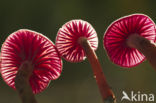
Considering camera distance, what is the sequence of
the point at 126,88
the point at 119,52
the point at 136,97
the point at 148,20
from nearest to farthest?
1. the point at 148,20
2. the point at 119,52
3. the point at 136,97
4. the point at 126,88

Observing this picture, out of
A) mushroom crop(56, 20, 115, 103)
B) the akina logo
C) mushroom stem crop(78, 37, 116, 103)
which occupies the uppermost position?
mushroom crop(56, 20, 115, 103)

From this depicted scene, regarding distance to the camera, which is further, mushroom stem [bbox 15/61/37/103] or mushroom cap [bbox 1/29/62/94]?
mushroom cap [bbox 1/29/62/94]

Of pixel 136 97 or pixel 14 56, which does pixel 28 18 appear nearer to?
pixel 14 56

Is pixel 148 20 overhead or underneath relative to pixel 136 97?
overhead

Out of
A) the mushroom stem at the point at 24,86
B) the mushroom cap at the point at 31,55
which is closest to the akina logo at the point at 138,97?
the mushroom cap at the point at 31,55

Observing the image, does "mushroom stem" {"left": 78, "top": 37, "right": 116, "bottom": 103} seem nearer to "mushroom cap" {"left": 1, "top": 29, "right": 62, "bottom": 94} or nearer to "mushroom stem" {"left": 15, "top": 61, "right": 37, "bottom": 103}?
"mushroom cap" {"left": 1, "top": 29, "right": 62, "bottom": 94}

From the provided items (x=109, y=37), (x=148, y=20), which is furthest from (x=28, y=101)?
(x=148, y=20)

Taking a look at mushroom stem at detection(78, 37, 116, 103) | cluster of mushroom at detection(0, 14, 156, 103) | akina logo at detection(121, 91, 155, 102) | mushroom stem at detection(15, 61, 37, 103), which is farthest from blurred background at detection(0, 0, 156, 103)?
mushroom stem at detection(15, 61, 37, 103)
